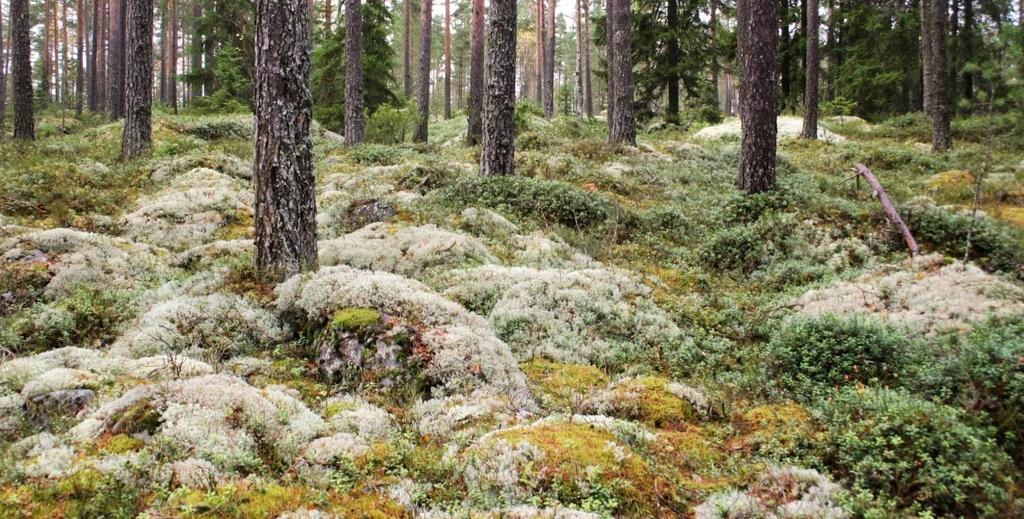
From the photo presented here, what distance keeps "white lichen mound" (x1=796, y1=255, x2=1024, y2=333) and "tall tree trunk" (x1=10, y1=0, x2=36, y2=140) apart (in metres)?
20.3

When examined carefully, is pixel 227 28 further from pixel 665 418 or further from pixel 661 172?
pixel 665 418

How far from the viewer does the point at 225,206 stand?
392 inches

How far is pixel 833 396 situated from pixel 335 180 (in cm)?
1044

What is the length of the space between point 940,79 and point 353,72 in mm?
17511

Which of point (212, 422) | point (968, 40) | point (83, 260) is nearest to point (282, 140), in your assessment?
point (83, 260)

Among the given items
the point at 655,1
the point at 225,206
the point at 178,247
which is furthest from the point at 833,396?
the point at 655,1

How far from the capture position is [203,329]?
5539 millimetres

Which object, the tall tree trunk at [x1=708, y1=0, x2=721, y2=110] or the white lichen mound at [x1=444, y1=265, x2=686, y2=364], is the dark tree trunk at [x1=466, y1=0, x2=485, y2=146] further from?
the white lichen mound at [x1=444, y1=265, x2=686, y2=364]

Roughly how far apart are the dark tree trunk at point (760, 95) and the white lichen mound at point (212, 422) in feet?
32.3

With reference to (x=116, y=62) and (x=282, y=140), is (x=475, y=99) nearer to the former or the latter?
(x=282, y=140)

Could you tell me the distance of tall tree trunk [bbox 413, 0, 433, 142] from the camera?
67.8 feet

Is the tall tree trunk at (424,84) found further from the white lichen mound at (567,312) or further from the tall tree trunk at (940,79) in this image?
the tall tree trunk at (940,79)

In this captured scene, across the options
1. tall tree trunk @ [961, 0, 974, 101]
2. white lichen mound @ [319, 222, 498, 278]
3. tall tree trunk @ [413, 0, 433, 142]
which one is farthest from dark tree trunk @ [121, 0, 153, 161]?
tall tree trunk @ [961, 0, 974, 101]

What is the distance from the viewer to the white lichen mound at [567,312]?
5973 millimetres
